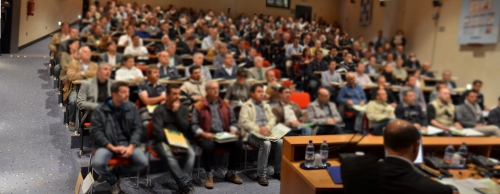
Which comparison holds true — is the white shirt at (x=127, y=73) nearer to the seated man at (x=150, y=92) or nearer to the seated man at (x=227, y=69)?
the seated man at (x=150, y=92)

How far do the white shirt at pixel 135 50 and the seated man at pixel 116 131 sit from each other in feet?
1.25

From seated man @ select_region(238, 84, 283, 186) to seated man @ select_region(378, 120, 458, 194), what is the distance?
46.7 inches

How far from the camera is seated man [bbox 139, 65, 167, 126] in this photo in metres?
2.19

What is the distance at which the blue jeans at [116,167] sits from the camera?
2.18 m

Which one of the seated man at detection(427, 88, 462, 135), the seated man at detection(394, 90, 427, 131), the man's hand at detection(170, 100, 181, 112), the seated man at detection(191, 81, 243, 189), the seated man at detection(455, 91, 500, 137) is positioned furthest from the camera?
the seated man at detection(191, 81, 243, 189)

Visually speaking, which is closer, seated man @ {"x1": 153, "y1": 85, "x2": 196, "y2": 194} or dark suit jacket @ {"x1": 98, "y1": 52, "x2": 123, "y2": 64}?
seated man @ {"x1": 153, "y1": 85, "x2": 196, "y2": 194}

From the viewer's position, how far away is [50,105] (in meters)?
2.55

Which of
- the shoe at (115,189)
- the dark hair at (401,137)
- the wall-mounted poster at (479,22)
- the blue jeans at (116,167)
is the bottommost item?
the shoe at (115,189)

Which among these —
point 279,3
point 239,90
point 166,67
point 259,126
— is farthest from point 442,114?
point 166,67

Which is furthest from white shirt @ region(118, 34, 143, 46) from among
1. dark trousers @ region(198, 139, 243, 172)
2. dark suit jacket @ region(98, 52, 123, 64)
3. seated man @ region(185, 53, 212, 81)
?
dark trousers @ region(198, 139, 243, 172)

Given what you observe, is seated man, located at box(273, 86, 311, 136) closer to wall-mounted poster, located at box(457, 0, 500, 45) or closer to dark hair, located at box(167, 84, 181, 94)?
dark hair, located at box(167, 84, 181, 94)

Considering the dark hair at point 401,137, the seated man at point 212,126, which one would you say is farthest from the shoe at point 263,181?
the dark hair at point 401,137

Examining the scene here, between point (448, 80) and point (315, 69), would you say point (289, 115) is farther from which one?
point (448, 80)

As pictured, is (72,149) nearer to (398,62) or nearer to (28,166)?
(28,166)
